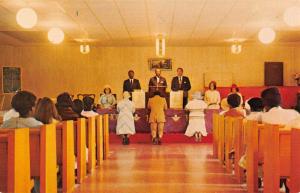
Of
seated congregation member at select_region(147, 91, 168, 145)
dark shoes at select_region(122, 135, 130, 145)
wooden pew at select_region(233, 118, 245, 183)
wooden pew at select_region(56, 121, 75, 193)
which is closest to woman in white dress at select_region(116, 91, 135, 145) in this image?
dark shoes at select_region(122, 135, 130, 145)

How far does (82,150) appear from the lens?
6.92 meters

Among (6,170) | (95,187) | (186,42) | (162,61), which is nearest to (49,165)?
(6,170)

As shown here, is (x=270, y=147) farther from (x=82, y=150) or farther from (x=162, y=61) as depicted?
(x=162, y=61)

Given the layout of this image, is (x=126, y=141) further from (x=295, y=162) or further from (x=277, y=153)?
(x=295, y=162)

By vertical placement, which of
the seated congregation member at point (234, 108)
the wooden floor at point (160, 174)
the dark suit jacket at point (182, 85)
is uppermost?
the dark suit jacket at point (182, 85)

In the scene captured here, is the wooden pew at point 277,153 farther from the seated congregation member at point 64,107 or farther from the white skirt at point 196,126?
the white skirt at point 196,126

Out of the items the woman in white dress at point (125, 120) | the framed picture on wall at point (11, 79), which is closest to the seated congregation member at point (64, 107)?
the woman in white dress at point (125, 120)

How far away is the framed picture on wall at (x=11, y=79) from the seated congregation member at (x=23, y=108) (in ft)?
45.4

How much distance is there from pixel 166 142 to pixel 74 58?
766 cm

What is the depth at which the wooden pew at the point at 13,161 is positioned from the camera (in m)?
3.79

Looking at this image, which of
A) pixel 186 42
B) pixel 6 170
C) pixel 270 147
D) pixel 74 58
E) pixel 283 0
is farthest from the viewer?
pixel 74 58

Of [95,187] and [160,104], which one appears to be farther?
[160,104]

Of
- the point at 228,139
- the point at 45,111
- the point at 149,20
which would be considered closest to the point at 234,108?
the point at 228,139

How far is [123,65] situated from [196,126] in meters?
7.42
